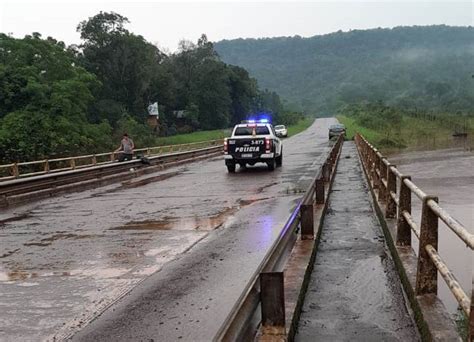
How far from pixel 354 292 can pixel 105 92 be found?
77235 mm

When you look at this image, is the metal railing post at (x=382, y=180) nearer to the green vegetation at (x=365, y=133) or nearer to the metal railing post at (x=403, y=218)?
the metal railing post at (x=403, y=218)

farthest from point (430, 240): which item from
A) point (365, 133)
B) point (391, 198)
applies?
point (365, 133)

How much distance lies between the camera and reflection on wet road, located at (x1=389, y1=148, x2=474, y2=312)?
7.70 m

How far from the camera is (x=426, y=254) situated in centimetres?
484

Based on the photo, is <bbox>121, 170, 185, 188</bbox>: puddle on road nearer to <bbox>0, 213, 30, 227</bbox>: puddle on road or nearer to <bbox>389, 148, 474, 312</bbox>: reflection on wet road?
<bbox>0, 213, 30, 227</bbox>: puddle on road

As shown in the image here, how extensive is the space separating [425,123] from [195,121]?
43.3 m

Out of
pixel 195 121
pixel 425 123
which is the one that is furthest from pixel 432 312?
pixel 195 121

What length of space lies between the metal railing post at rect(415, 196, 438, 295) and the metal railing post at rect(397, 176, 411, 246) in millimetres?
1805

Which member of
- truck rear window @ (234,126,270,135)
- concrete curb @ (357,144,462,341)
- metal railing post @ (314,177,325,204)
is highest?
truck rear window @ (234,126,270,135)

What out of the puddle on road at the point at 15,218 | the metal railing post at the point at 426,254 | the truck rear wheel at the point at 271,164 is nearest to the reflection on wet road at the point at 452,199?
Answer: the metal railing post at the point at 426,254

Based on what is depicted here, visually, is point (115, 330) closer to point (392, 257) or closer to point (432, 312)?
point (432, 312)

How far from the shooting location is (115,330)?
4.92 meters

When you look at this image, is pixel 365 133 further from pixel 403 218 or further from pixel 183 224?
pixel 403 218

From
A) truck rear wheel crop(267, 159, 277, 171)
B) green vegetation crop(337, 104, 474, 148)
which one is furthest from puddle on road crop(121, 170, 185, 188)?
green vegetation crop(337, 104, 474, 148)
